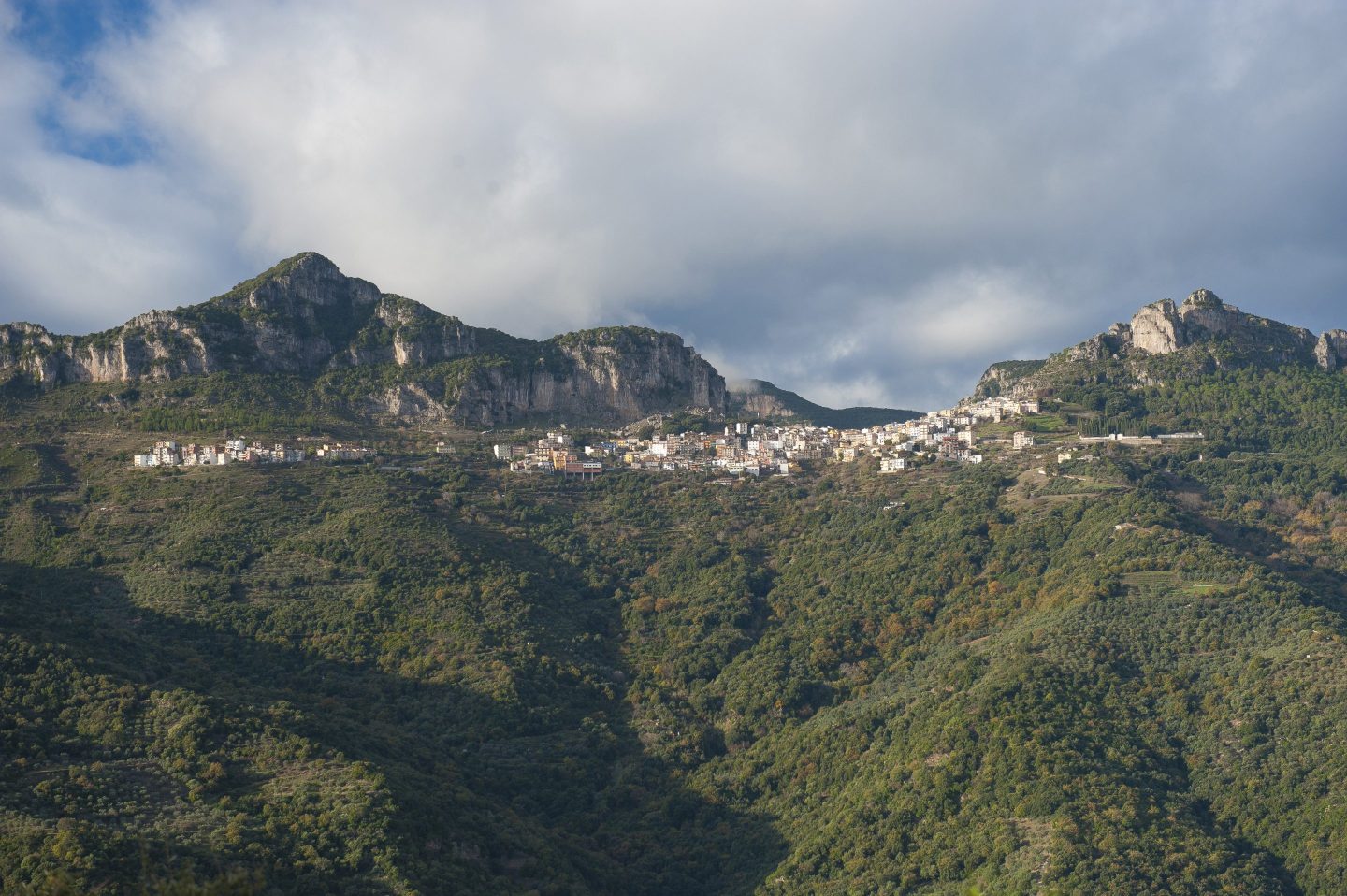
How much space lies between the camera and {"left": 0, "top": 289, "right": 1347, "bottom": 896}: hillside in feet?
159

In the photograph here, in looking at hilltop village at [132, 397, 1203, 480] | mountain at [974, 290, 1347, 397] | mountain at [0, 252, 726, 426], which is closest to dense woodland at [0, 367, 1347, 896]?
hilltop village at [132, 397, 1203, 480]

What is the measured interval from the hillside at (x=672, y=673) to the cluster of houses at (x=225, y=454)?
2855mm

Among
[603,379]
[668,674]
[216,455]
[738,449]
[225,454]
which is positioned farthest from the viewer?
[603,379]

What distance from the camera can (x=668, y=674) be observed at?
3054 inches

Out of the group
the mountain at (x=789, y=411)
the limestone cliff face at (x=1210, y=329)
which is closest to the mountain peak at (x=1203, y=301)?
the limestone cliff face at (x=1210, y=329)

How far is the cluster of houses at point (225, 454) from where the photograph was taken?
100625mm

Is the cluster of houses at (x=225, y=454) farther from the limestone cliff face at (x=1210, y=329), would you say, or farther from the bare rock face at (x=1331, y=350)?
the bare rock face at (x=1331, y=350)

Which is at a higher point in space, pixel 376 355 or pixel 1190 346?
pixel 376 355

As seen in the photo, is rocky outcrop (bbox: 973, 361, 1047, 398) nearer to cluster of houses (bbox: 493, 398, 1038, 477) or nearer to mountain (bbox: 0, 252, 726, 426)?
cluster of houses (bbox: 493, 398, 1038, 477)

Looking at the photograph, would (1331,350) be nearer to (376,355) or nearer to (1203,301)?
(1203,301)

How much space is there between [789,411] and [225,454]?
97962 millimetres

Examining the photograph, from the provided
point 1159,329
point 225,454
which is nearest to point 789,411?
point 1159,329

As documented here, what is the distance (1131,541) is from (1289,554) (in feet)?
46.5

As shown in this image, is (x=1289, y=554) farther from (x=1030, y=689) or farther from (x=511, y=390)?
(x=511, y=390)
